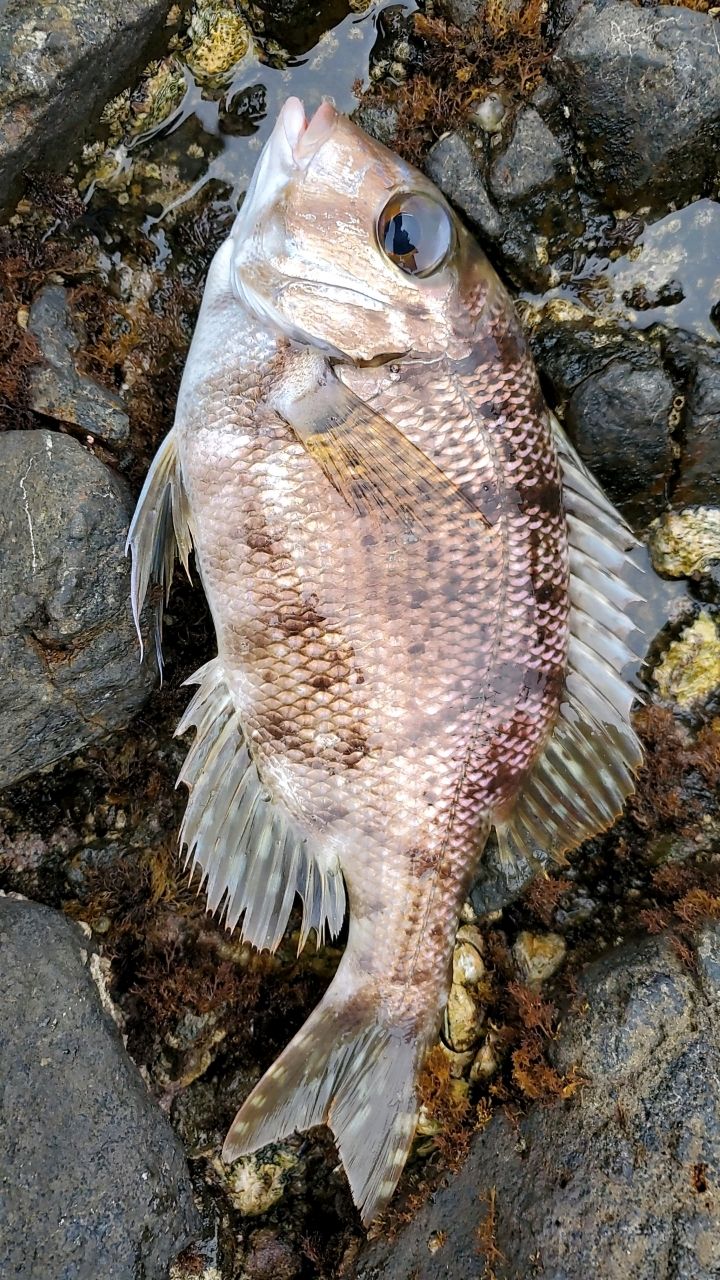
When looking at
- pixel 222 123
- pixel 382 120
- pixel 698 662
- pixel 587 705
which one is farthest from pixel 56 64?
pixel 698 662

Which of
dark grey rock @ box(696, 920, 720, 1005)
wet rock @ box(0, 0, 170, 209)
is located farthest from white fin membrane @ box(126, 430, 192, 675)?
dark grey rock @ box(696, 920, 720, 1005)

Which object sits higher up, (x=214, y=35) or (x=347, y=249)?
(x=214, y=35)

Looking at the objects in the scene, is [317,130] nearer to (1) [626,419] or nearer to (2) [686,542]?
(1) [626,419]

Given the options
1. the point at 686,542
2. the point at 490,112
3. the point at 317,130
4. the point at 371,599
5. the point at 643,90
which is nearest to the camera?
the point at 317,130

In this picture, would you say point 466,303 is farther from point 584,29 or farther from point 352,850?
point 352,850

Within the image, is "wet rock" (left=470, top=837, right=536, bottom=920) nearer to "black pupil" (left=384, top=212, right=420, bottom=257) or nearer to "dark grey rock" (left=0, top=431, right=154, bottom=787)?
"dark grey rock" (left=0, top=431, right=154, bottom=787)

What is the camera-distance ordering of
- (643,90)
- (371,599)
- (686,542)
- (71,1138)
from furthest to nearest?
(686,542) → (643,90) → (71,1138) → (371,599)
